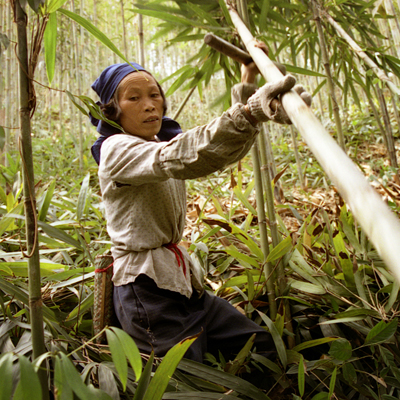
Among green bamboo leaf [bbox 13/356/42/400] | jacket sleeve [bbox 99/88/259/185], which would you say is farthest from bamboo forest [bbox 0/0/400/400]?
jacket sleeve [bbox 99/88/259/185]

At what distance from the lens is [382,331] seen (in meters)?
1.01

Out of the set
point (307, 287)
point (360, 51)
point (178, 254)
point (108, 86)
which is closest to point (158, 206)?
point (178, 254)

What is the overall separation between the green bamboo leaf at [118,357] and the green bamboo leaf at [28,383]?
11 cm

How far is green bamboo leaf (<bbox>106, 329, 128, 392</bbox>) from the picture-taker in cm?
52

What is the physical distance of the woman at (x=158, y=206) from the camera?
81 cm

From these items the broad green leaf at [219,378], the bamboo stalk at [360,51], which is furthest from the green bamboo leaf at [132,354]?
the bamboo stalk at [360,51]

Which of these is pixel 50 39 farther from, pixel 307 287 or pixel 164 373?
pixel 307 287

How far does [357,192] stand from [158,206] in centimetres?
72

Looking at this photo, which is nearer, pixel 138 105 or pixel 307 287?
pixel 138 105

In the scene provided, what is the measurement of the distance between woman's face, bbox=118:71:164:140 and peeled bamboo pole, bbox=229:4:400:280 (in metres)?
0.65

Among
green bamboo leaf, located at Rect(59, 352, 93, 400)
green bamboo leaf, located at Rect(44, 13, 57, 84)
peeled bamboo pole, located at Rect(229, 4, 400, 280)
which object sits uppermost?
green bamboo leaf, located at Rect(44, 13, 57, 84)

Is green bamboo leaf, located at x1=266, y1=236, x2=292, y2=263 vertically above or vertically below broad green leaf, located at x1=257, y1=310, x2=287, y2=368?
above

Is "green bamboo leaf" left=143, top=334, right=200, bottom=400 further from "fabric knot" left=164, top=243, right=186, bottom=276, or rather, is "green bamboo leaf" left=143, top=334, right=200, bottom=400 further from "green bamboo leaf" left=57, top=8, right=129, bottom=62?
"green bamboo leaf" left=57, top=8, right=129, bottom=62

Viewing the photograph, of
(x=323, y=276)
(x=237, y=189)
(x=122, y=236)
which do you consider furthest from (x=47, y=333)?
(x=237, y=189)
